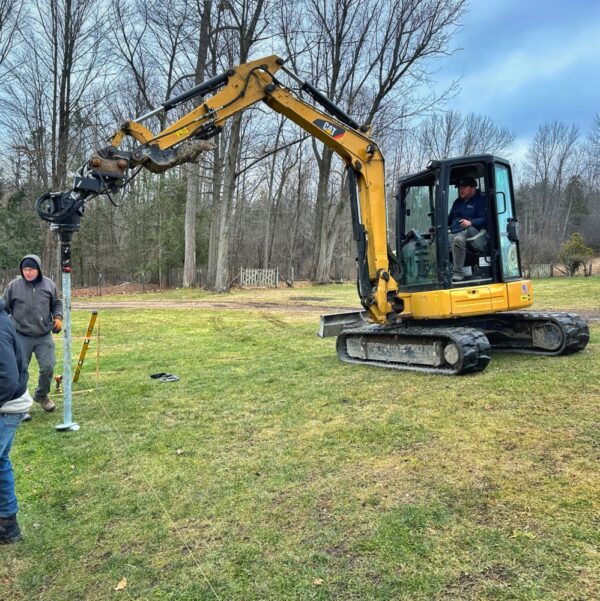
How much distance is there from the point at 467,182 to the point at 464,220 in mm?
601

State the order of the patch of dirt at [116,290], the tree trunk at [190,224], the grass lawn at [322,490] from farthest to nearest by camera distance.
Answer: the patch of dirt at [116,290] → the tree trunk at [190,224] → the grass lawn at [322,490]

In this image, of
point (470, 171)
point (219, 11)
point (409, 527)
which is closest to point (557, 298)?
point (470, 171)

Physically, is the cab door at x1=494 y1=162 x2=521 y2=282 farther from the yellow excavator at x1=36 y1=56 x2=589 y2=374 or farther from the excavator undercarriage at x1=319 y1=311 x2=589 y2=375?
the excavator undercarriage at x1=319 y1=311 x2=589 y2=375

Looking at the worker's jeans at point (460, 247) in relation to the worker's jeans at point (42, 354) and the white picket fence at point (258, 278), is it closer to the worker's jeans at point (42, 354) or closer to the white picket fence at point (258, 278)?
the worker's jeans at point (42, 354)

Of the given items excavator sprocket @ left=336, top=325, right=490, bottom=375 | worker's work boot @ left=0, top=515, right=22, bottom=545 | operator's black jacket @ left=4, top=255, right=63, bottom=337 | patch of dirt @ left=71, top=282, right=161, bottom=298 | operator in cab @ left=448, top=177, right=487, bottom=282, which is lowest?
worker's work boot @ left=0, top=515, right=22, bottom=545

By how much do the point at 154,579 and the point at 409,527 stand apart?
64.3 inches

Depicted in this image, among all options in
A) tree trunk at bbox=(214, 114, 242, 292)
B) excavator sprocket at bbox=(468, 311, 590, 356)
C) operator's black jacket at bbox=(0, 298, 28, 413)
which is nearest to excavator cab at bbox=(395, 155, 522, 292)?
excavator sprocket at bbox=(468, 311, 590, 356)

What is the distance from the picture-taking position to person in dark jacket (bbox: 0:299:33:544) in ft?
11.8

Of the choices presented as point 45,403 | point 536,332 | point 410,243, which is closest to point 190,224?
point 410,243


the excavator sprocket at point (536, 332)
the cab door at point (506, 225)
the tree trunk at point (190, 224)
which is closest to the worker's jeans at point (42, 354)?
the excavator sprocket at point (536, 332)

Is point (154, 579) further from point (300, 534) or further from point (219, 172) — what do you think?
point (219, 172)

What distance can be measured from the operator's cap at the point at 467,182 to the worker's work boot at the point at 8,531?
6.66 meters

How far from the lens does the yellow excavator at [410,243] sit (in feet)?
22.6

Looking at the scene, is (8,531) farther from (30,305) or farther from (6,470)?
(30,305)
